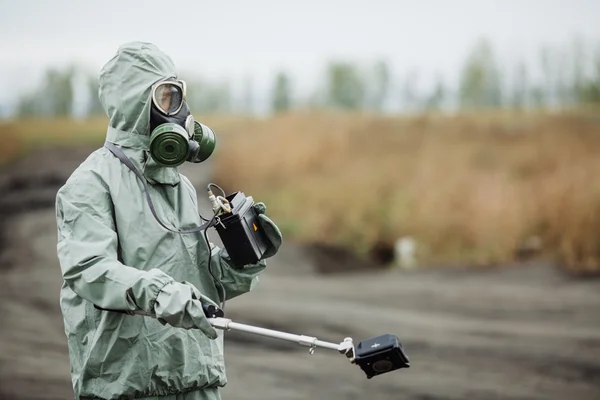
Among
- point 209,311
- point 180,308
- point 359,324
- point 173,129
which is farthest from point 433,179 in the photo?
point 180,308

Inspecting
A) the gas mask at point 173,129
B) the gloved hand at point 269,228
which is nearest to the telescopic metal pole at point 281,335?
the gloved hand at point 269,228

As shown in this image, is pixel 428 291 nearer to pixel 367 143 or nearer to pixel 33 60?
pixel 367 143

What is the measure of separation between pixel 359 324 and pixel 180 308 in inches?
270

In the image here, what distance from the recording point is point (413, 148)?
483 inches

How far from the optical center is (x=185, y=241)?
135 inches

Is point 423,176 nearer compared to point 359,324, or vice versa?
point 359,324

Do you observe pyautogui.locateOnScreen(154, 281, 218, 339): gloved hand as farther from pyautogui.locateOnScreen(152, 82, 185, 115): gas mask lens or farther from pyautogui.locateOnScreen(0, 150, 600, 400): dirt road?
pyautogui.locateOnScreen(0, 150, 600, 400): dirt road

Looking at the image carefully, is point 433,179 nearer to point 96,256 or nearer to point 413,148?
point 413,148

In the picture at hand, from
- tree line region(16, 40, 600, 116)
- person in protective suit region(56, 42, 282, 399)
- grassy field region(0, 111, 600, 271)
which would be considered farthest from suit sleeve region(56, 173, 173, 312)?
tree line region(16, 40, 600, 116)

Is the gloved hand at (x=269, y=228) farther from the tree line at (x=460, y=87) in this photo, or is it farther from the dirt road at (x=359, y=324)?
the tree line at (x=460, y=87)

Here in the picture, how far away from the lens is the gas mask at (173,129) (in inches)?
129

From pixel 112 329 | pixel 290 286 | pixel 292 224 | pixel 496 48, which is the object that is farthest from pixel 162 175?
pixel 496 48

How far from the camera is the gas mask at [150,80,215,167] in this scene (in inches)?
129

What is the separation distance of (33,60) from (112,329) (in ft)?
27.7
